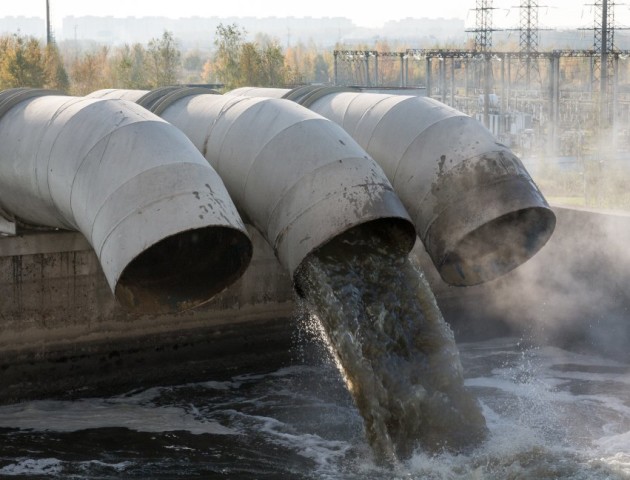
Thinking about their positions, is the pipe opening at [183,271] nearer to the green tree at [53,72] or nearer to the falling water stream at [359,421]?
the falling water stream at [359,421]

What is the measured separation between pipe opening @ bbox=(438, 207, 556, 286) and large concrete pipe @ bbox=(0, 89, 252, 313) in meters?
3.23

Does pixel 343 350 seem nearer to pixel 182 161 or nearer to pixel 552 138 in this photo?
pixel 182 161

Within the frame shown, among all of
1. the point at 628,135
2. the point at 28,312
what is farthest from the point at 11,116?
the point at 628,135

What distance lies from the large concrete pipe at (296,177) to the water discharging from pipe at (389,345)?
1.50 ft

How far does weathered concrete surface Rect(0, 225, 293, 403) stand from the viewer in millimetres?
14961

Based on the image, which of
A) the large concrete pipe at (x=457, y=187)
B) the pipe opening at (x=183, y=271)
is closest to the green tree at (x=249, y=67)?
the large concrete pipe at (x=457, y=187)

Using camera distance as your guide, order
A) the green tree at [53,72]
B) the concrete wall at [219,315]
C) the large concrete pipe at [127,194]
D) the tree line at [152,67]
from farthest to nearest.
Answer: the green tree at [53,72] < the tree line at [152,67] < the concrete wall at [219,315] < the large concrete pipe at [127,194]

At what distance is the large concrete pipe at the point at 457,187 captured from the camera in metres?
13.4

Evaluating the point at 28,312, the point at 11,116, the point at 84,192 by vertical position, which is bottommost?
the point at 28,312

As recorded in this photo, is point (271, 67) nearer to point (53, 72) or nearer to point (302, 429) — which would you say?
point (53, 72)

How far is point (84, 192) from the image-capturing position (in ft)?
38.9

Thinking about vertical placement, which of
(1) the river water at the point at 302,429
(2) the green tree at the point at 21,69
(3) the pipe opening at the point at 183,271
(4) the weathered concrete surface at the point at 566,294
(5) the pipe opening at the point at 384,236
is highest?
(2) the green tree at the point at 21,69

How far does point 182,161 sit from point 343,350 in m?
Answer: 2.94

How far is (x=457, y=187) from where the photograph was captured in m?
13.5
